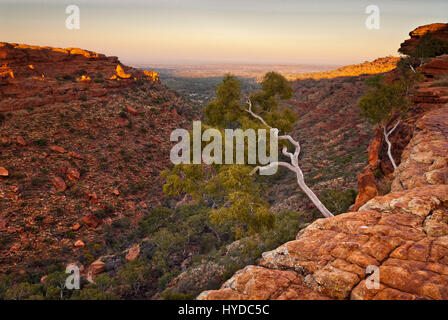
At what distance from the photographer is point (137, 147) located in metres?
24.2

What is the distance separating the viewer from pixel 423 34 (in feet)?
75.2

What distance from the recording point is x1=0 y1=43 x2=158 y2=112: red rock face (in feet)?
74.5

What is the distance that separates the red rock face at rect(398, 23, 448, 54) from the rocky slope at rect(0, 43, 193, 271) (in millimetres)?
26057

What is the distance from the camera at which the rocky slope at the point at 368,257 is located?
333cm

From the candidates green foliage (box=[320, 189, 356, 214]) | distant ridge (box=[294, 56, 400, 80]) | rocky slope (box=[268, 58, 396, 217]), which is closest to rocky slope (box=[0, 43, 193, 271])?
rocky slope (box=[268, 58, 396, 217])

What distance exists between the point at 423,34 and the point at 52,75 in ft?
132

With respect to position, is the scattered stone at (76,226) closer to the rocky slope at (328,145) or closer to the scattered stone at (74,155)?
the scattered stone at (74,155)

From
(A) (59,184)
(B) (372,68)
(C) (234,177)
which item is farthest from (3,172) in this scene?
(B) (372,68)

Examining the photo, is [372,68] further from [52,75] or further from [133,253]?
[133,253]

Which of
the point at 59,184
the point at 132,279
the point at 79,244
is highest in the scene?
the point at 59,184

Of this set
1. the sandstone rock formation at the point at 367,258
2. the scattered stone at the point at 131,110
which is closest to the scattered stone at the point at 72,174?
the scattered stone at the point at 131,110

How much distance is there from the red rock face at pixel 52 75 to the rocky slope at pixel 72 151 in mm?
86

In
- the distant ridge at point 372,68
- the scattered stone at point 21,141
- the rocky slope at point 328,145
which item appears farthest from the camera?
the distant ridge at point 372,68

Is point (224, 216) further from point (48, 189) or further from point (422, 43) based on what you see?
point (422, 43)
